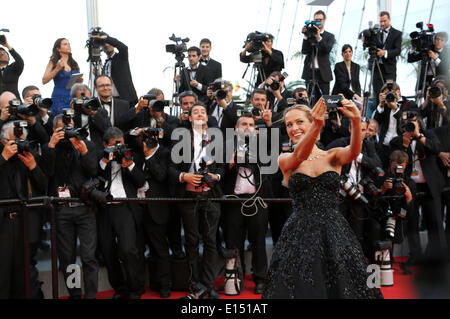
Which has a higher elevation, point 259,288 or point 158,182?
point 158,182

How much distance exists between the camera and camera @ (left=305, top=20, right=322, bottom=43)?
6.64 m

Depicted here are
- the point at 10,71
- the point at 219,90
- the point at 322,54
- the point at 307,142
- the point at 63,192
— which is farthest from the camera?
the point at 322,54

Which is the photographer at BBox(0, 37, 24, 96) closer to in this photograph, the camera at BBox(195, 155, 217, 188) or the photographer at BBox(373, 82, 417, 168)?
the camera at BBox(195, 155, 217, 188)

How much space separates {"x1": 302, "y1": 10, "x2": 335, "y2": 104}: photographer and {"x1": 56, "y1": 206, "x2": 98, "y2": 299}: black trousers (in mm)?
3285

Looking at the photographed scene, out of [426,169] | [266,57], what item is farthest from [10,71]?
[426,169]

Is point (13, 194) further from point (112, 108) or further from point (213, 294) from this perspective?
point (213, 294)

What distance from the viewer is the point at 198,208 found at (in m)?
4.83

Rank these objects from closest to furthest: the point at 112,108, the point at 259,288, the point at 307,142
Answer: the point at 307,142, the point at 259,288, the point at 112,108

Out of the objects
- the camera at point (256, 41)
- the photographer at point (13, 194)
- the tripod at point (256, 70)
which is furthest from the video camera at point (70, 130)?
the camera at point (256, 41)

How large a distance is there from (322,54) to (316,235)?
4.45 meters

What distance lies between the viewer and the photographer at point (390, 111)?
20.4ft

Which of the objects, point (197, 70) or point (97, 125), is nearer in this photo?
point (97, 125)

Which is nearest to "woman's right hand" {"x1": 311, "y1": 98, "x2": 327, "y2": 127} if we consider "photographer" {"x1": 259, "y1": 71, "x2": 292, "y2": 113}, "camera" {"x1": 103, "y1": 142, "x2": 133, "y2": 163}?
"camera" {"x1": 103, "y1": 142, "x2": 133, "y2": 163}
